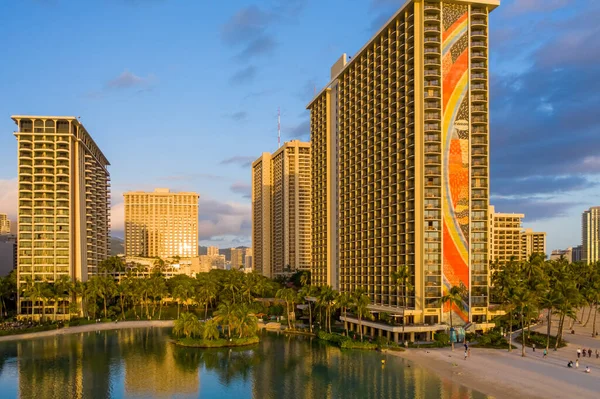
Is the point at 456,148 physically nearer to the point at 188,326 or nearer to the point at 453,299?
the point at 453,299

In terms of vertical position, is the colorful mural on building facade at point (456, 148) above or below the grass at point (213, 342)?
above

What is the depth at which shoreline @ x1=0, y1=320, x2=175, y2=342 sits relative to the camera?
129 meters

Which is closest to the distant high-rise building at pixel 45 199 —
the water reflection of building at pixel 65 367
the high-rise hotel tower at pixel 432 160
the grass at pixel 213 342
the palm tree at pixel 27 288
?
the palm tree at pixel 27 288

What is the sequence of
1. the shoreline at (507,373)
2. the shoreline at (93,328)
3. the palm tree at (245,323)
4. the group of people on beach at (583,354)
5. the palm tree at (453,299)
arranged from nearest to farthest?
the shoreline at (507,373) → the group of people on beach at (583,354) → the palm tree at (453,299) → the palm tree at (245,323) → the shoreline at (93,328)

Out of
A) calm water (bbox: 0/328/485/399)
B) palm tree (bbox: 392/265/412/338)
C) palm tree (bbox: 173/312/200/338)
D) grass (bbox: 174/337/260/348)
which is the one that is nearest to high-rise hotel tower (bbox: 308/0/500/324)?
palm tree (bbox: 392/265/412/338)

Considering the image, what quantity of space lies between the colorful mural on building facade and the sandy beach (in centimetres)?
1785

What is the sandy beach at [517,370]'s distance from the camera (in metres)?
70.9

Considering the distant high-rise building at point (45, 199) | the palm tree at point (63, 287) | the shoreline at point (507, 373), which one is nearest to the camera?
the shoreline at point (507, 373)

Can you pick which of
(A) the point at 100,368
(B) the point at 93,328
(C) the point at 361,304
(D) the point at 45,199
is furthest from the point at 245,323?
(D) the point at 45,199

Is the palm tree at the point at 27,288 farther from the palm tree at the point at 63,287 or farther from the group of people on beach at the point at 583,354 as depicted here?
the group of people on beach at the point at 583,354

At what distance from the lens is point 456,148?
117 metres

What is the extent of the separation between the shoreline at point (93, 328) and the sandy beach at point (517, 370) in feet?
255

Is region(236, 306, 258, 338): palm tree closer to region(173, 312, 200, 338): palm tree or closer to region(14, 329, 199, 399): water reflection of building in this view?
region(173, 312, 200, 338): palm tree

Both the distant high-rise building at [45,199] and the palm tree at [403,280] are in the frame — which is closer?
the palm tree at [403,280]
